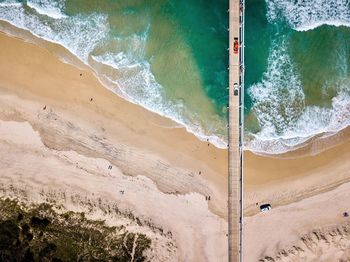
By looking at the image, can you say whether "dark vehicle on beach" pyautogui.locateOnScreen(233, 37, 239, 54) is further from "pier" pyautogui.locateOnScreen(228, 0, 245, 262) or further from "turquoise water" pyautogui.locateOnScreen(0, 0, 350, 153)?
"turquoise water" pyautogui.locateOnScreen(0, 0, 350, 153)

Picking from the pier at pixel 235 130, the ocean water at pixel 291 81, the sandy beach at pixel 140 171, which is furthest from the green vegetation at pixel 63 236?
the ocean water at pixel 291 81

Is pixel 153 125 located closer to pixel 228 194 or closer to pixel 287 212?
pixel 228 194

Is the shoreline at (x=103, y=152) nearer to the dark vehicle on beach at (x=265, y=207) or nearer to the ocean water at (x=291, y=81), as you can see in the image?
the dark vehicle on beach at (x=265, y=207)

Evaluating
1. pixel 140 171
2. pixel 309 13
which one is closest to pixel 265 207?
pixel 140 171

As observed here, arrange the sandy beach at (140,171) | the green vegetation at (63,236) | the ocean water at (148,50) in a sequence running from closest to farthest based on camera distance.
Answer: the green vegetation at (63,236)
the sandy beach at (140,171)
the ocean water at (148,50)

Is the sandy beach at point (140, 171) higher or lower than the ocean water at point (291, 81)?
lower

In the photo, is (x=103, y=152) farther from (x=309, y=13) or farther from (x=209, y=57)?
(x=309, y=13)

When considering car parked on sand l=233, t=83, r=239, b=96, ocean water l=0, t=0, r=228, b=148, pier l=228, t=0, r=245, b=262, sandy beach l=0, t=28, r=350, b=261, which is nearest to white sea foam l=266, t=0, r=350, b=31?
pier l=228, t=0, r=245, b=262
